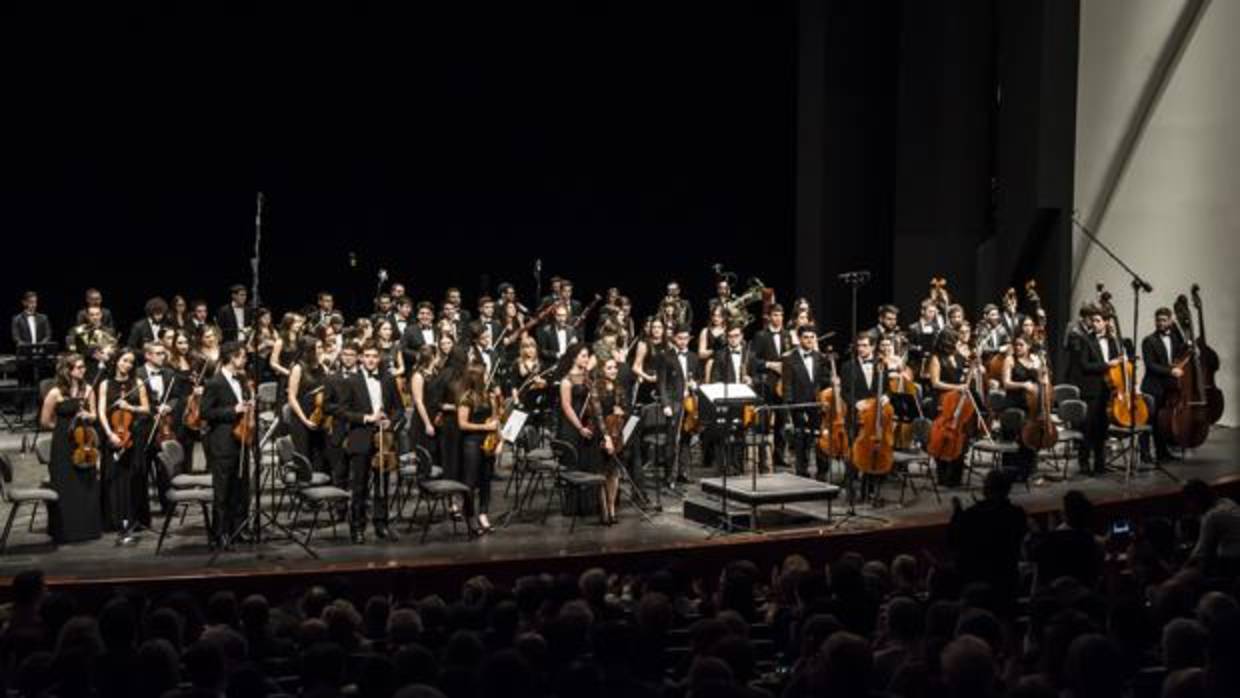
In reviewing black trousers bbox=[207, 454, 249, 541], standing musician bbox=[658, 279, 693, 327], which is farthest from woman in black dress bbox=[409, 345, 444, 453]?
standing musician bbox=[658, 279, 693, 327]

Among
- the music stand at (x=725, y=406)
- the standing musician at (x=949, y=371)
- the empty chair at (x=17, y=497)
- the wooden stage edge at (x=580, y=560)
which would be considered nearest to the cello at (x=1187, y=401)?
the wooden stage edge at (x=580, y=560)

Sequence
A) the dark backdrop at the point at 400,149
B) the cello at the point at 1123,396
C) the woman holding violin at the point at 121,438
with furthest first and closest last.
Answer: the dark backdrop at the point at 400,149
the cello at the point at 1123,396
the woman holding violin at the point at 121,438

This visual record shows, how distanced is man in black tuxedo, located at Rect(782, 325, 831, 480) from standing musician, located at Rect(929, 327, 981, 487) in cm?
105

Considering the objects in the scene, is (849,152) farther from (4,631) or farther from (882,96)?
(4,631)

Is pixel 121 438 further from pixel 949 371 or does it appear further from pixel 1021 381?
pixel 1021 381

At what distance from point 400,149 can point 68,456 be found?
10290 millimetres

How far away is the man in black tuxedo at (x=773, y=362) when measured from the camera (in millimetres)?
15250

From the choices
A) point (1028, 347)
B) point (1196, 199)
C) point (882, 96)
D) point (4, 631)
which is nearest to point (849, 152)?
point (882, 96)

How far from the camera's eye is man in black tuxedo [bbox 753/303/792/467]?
50.0ft

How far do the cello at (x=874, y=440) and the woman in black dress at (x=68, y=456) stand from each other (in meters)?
6.63

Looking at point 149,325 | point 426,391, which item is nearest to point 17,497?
point 426,391

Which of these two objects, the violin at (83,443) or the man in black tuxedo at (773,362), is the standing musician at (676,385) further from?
the violin at (83,443)

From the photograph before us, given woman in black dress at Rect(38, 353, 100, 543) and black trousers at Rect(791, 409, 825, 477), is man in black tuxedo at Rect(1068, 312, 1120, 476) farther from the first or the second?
woman in black dress at Rect(38, 353, 100, 543)

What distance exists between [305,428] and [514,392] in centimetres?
205
